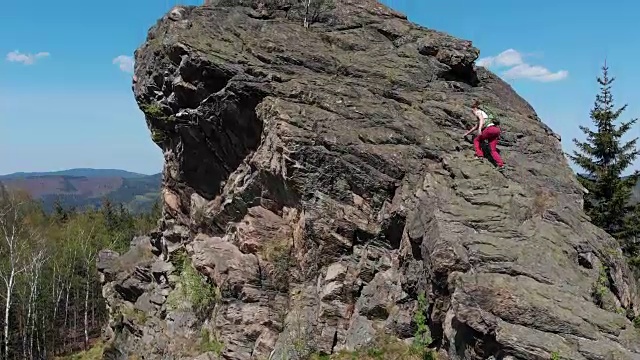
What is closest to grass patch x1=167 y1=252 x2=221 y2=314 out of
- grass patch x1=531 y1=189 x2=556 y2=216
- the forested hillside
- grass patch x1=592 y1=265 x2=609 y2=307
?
grass patch x1=531 y1=189 x2=556 y2=216

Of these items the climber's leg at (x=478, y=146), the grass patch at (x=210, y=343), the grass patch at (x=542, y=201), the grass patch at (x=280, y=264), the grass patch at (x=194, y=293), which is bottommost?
the grass patch at (x=210, y=343)

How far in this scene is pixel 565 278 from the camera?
14.0 meters

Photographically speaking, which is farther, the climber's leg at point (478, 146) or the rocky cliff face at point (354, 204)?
the climber's leg at point (478, 146)

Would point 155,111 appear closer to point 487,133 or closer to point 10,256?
point 487,133

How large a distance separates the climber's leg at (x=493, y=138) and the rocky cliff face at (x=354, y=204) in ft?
1.69

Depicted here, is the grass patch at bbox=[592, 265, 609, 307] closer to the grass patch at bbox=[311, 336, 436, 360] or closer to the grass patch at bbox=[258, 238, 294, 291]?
the grass patch at bbox=[311, 336, 436, 360]

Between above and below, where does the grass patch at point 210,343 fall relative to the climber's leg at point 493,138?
below

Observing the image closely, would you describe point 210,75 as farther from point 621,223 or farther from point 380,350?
point 621,223

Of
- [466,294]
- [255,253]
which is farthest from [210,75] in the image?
[466,294]

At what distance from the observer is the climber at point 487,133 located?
1834 cm

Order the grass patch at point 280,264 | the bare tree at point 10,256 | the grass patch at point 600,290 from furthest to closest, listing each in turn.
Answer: the bare tree at point 10,256 → the grass patch at point 280,264 → the grass patch at point 600,290

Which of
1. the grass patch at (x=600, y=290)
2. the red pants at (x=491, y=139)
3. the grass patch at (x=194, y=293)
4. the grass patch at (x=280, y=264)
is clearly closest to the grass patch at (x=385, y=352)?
the grass patch at (x=280, y=264)

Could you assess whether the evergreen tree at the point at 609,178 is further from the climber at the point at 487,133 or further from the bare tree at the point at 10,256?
the bare tree at the point at 10,256

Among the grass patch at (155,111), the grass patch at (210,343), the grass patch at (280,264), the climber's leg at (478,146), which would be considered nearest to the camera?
the climber's leg at (478,146)
